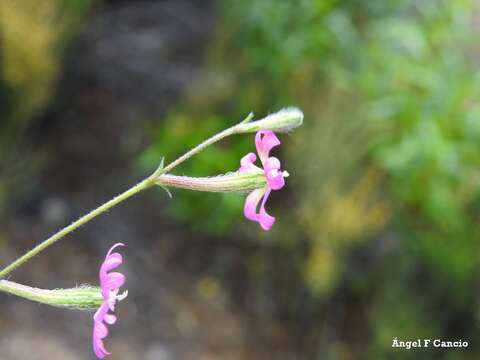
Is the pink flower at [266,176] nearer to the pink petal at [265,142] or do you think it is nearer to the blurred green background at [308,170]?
the pink petal at [265,142]

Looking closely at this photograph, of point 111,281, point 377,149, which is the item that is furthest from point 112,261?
point 377,149

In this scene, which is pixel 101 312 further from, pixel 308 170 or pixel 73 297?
pixel 308 170

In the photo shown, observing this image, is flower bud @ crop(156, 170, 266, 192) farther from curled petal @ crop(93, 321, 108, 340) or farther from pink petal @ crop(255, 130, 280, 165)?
curled petal @ crop(93, 321, 108, 340)

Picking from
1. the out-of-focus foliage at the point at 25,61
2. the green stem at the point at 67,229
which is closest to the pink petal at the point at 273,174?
the green stem at the point at 67,229

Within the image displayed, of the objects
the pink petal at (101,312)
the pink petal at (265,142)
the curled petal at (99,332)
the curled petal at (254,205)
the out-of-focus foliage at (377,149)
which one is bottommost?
the curled petal at (99,332)

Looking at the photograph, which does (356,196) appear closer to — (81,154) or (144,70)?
(81,154)

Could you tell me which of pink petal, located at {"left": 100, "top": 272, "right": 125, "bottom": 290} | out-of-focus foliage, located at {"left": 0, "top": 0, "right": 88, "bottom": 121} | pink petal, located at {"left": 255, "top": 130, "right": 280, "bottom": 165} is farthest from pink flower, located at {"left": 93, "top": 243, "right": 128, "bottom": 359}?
out-of-focus foliage, located at {"left": 0, "top": 0, "right": 88, "bottom": 121}
